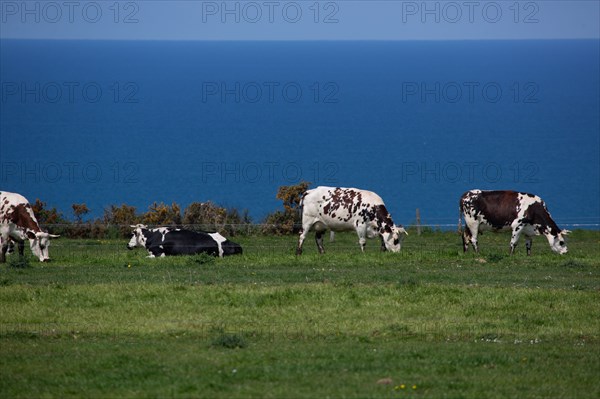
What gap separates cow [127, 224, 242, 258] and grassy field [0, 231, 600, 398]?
77.6 inches

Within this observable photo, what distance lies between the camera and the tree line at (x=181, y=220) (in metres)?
44.4

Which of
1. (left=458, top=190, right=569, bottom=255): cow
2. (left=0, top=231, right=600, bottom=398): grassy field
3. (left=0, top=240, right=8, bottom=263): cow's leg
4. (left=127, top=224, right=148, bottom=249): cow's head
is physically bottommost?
(left=0, top=231, right=600, bottom=398): grassy field

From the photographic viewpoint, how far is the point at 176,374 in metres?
16.8

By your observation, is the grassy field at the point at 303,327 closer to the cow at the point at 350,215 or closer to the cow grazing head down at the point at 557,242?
the cow at the point at 350,215

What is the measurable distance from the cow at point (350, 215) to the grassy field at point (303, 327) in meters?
3.55

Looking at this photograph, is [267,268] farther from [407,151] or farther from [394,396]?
[407,151]

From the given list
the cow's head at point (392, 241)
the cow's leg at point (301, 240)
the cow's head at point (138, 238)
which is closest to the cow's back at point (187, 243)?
the cow's head at point (138, 238)

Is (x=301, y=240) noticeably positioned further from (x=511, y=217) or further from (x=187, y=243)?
(x=511, y=217)

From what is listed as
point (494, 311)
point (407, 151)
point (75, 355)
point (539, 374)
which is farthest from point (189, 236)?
point (407, 151)

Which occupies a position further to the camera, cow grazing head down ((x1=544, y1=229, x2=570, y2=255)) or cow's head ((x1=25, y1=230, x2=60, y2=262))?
cow grazing head down ((x1=544, y1=229, x2=570, y2=255))

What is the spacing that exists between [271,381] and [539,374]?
12.8 ft

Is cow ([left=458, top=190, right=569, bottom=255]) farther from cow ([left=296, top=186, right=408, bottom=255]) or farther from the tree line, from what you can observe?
the tree line

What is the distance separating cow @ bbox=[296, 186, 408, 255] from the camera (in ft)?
115

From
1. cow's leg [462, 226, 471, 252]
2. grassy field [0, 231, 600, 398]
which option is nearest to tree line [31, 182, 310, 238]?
cow's leg [462, 226, 471, 252]
